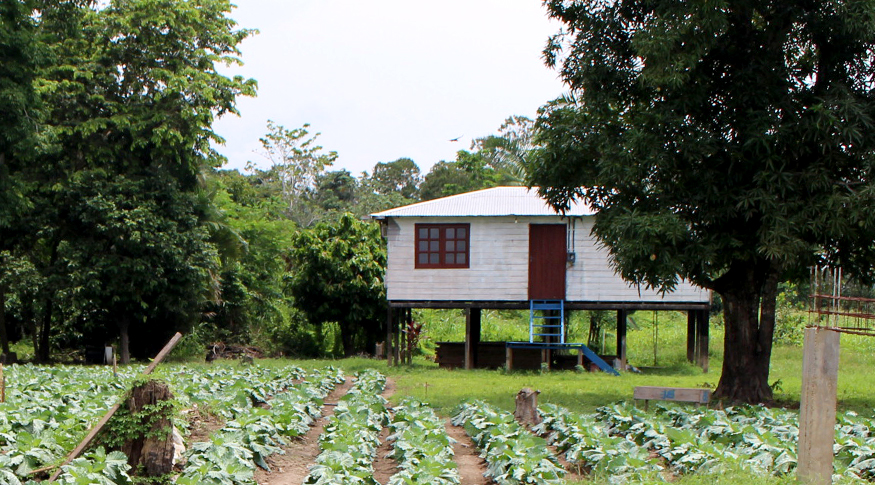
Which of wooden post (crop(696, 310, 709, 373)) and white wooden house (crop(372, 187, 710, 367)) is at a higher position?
white wooden house (crop(372, 187, 710, 367))

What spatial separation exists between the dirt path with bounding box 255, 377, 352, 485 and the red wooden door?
508 inches

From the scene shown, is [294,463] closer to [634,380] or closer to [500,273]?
[634,380]

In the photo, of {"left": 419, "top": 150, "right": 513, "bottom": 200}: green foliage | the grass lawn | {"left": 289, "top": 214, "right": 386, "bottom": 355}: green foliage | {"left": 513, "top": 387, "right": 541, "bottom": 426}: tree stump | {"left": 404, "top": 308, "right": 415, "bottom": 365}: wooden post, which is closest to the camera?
{"left": 513, "top": 387, "right": 541, "bottom": 426}: tree stump

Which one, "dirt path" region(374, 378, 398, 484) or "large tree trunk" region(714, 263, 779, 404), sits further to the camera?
"large tree trunk" region(714, 263, 779, 404)

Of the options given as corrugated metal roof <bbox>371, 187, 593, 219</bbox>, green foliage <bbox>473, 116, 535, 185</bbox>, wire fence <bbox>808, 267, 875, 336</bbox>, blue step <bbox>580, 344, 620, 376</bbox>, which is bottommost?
blue step <bbox>580, 344, 620, 376</bbox>

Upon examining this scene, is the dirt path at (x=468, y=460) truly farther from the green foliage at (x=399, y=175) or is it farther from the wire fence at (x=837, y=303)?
Answer: the green foliage at (x=399, y=175)

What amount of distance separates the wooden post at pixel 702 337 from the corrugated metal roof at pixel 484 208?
4828mm

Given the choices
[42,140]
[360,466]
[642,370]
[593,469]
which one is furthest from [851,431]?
[42,140]

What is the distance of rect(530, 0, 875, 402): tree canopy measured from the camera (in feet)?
44.8

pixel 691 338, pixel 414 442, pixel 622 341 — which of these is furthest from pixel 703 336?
pixel 414 442

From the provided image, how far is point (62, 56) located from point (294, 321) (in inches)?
523

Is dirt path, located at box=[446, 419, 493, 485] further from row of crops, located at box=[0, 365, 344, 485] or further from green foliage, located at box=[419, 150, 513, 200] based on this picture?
green foliage, located at box=[419, 150, 513, 200]

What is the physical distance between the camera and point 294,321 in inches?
1330

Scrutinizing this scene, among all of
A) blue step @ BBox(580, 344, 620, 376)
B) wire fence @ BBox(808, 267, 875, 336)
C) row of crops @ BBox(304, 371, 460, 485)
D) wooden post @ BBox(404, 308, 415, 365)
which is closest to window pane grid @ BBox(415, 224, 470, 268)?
wooden post @ BBox(404, 308, 415, 365)
